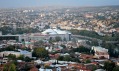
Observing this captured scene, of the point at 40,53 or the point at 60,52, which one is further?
the point at 60,52

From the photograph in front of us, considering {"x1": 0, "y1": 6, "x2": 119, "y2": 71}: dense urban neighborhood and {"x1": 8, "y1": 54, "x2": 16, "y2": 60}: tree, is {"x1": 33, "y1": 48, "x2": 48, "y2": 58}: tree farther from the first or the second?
{"x1": 8, "y1": 54, "x2": 16, "y2": 60}: tree

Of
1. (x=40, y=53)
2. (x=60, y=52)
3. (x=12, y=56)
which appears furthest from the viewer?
(x=60, y=52)

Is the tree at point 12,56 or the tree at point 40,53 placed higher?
the tree at point 12,56

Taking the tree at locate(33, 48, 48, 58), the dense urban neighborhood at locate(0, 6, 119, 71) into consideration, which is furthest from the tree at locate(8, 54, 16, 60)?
the tree at locate(33, 48, 48, 58)

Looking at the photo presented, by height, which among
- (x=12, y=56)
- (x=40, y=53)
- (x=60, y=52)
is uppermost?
(x=12, y=56)

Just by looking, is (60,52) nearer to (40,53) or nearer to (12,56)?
(40,53)

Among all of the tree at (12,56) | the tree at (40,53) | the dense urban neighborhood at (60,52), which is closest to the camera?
the dense urban neighborhood at (60,52)

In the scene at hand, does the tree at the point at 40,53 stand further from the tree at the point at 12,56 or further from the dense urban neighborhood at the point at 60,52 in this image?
the tree at the point at 12,56

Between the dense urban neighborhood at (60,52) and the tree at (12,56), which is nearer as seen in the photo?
the dense urban neighborhood at (60,52)

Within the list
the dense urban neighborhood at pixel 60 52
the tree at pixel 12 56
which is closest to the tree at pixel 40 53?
the dense urban neighborhood at pixel 60 52

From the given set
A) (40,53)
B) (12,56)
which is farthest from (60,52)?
(12,56)

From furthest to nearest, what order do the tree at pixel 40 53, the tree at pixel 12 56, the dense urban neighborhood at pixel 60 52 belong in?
the tree at pixel 40 53 → the tree at pixel 12 56 → the dense urban neighborhood at pixel 60 52
